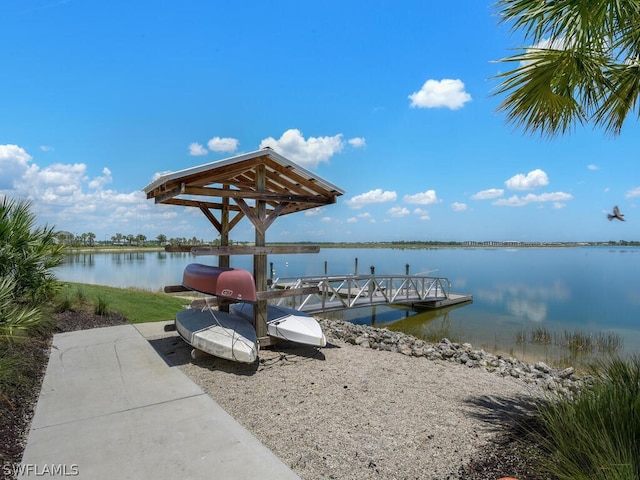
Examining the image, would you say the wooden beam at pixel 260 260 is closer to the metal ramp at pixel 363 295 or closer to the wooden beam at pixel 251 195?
the wooden beam at pixel 251 195

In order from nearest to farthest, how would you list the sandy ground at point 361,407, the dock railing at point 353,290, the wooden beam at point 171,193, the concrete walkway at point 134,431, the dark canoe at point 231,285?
the concrete walkway at point 134,431
the sandy ground at point 361,407
the dark canoe at point 231,285
the wooden beam at point 171,193
the dock railing at point 353,290

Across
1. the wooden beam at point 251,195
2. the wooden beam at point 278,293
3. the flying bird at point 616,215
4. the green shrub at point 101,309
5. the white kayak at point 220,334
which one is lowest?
the green shrub at point 101,309

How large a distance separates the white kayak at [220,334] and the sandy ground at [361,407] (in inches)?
13.3

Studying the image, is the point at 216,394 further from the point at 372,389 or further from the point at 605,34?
the point at 605,34

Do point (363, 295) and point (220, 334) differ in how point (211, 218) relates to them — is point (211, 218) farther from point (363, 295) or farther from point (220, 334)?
point (363, 295)

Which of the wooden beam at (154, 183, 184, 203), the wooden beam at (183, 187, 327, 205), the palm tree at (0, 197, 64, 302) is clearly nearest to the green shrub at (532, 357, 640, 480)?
the wooden beam at (183, 187, 327, 205)

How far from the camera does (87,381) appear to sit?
16.1 feet

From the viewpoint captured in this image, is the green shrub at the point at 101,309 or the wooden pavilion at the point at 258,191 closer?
the wooden pavilion at the point at 258,191

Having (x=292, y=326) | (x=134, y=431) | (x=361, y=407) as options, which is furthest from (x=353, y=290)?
(x=134, y=431)

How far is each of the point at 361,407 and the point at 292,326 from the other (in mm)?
2510

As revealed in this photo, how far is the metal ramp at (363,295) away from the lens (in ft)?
46.2

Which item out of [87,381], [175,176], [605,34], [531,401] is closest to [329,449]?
[531,401]

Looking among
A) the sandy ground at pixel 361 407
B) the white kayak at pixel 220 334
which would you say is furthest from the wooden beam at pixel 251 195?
the sandy ground at pixel 361 407

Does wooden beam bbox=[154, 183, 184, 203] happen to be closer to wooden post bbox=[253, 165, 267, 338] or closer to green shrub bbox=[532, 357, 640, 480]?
wooden post bbox=[253, 165, 267, 338]
